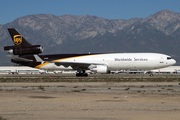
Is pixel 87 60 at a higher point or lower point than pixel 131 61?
higher

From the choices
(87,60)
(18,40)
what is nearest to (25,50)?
(18,40)

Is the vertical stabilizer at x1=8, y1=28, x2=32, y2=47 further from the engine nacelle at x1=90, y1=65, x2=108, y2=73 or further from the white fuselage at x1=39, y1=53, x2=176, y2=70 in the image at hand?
the engine nacelle at x1=90, y1=65, x2=108, y2=73

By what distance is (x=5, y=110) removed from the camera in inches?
634

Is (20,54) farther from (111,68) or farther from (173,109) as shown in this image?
(173,109)

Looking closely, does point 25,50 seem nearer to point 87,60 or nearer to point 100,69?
point 87,60

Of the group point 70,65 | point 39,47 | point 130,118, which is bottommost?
point 130,118

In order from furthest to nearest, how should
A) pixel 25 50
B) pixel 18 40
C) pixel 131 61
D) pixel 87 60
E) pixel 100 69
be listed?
pixel 18 40
pixel 25 50
pixel 87 60
pixel 131 61
pixel 100 69

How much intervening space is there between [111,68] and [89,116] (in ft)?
159

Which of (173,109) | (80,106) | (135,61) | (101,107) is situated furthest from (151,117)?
(135,61)

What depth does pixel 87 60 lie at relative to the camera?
62844 mm

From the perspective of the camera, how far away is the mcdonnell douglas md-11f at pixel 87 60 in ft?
200

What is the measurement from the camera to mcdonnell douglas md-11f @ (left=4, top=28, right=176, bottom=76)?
60812 mm

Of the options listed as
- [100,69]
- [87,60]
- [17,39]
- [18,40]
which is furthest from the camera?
[17,39]

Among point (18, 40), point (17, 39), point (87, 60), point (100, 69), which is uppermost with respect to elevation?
point (17, 39)
